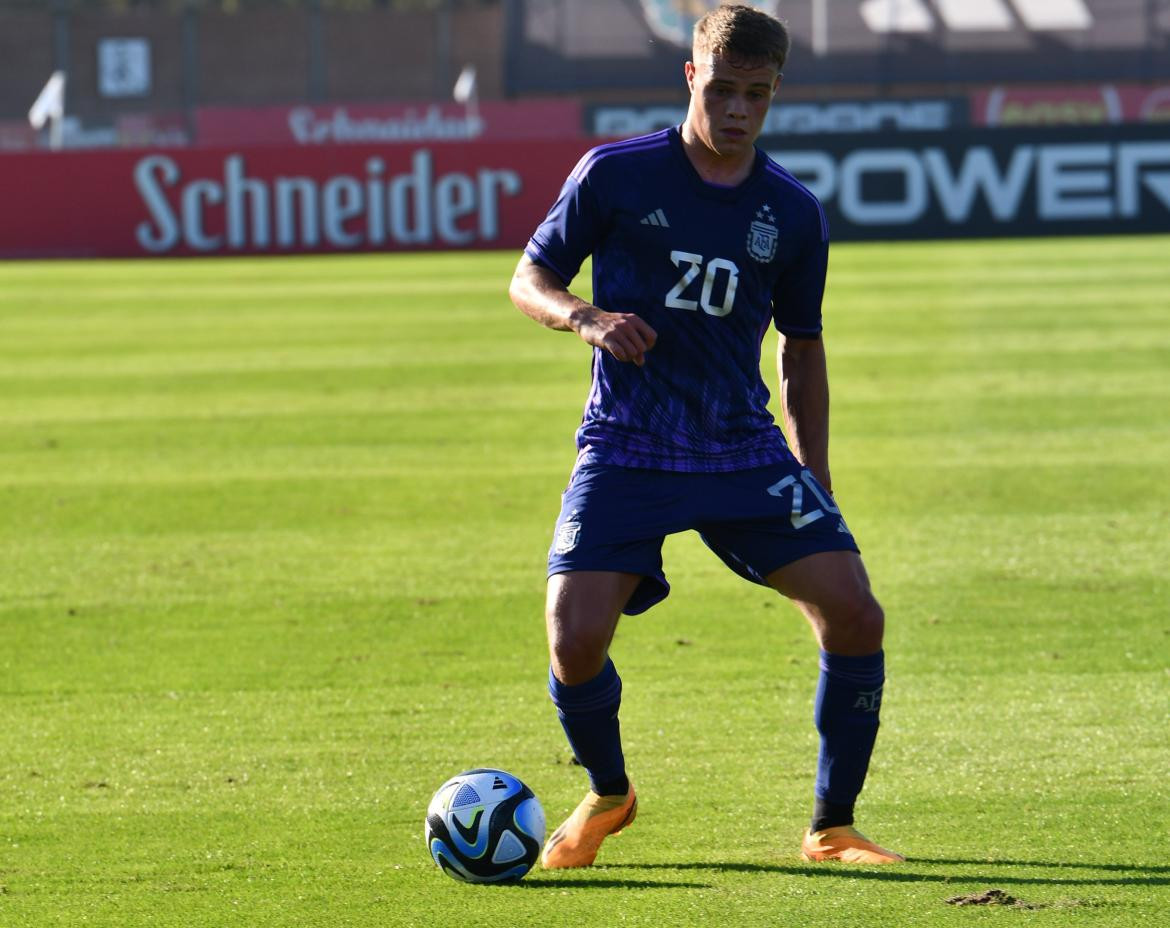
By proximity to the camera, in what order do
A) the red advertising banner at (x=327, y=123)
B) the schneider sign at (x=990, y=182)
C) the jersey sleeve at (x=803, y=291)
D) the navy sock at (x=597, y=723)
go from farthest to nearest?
the red advertising banner at (x=327, y=123)
the schneider sign at (x=990, y=182)
the jersey sleeve at (x=803, y=291)
the navy sock at (x=597, y=723)

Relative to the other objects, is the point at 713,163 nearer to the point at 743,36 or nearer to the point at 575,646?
the point at 743,36

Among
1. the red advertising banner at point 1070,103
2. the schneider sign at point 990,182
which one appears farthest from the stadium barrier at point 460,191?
the red advertising banner at point 1070,103

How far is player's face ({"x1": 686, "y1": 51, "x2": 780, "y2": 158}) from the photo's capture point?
4.66 metres

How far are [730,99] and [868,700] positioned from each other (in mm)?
1536

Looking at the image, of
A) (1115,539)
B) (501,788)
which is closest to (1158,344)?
(1115,539)

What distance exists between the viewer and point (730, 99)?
469 cm

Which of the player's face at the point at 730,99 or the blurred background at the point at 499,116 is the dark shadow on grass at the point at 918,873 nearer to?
the player's face at the point at 730,99

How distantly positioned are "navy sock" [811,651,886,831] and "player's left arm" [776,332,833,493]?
1.78ft

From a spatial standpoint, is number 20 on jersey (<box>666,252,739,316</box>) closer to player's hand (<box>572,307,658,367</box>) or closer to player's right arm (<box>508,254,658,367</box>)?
player's right arm (<box>508,254,658,367</box>)

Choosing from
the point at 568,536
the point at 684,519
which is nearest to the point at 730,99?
the point at 684,519

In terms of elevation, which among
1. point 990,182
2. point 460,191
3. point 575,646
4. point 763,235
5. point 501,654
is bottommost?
point 460,191

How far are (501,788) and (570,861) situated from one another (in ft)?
0.84

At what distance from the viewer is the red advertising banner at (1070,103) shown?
4694 centimetres

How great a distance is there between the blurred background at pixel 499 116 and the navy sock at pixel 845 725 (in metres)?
7.31
